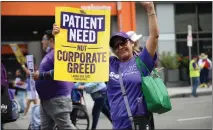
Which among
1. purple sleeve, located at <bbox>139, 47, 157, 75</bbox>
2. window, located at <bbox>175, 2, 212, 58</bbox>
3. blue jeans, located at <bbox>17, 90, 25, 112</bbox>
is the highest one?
window, located at <bbox>175, 2, 212, 58</bbox>

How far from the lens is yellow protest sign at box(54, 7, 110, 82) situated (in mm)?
4684

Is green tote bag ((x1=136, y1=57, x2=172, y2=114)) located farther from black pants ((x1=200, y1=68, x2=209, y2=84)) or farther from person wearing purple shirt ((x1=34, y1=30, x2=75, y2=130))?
black pants ((x1=200, y1=68, x2=209, y2=84))

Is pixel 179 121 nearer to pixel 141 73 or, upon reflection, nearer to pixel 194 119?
pixel 194 119

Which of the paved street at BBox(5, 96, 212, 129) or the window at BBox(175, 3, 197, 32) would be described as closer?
the paved street at BBox(5, 96, 212, 129)

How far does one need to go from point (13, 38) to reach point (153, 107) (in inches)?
969

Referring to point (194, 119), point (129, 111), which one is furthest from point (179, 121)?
point (129, 111)

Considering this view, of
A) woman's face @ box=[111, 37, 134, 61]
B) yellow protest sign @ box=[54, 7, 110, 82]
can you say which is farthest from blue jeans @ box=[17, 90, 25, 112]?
woman's face @ box=[111, 37, 134, 61]

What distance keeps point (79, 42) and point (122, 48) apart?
1.14 meters

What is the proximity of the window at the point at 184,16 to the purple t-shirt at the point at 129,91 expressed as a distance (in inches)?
813

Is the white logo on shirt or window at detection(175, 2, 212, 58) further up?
window at detection(175, 2, 212, 58)

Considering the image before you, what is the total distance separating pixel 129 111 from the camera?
3.58m

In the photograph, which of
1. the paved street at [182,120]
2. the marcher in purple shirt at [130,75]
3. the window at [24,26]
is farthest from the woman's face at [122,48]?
the window at [24,26]

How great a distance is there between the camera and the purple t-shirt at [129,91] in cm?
356

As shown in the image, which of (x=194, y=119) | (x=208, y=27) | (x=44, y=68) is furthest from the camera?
(x=208, y=27)
